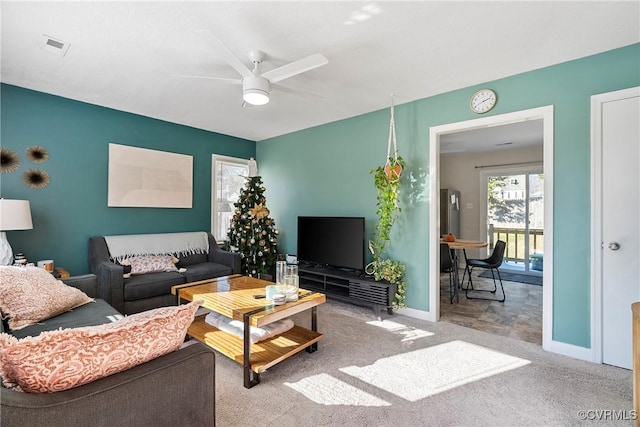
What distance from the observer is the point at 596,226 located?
2453mm

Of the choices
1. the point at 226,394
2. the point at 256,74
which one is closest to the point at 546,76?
the point at 256,74

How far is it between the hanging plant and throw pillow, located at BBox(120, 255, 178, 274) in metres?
2.58

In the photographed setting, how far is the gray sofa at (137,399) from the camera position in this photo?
0.84 meters

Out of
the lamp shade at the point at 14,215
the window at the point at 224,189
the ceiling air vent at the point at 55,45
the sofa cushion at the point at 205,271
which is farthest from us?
the window at the point at 224,189

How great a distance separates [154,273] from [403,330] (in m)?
2.94

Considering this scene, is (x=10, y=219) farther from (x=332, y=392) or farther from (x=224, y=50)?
(x=332, y=392)

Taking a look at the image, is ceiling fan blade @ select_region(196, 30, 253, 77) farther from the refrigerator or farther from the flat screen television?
the refrigerator

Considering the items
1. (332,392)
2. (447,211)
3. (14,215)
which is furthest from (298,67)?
(447,211)

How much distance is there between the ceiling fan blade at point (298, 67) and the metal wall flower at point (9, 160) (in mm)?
2963

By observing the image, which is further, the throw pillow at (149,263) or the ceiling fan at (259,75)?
the throw pillow at (149,263)

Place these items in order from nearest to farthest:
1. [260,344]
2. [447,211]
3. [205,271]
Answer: [260,344] < [205,271] < [447,211]

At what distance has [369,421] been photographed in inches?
68.2

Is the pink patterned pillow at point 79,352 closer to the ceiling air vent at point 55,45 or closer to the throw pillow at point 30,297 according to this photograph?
the throw pillow at point 30,297

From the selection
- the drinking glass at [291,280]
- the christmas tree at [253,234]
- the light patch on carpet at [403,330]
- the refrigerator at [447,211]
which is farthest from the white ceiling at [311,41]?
the refrigerator at [447,211]
